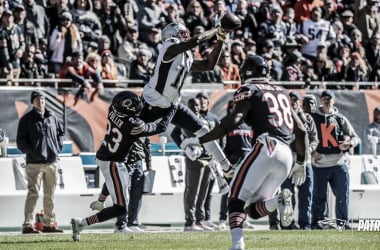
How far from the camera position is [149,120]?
509 inches

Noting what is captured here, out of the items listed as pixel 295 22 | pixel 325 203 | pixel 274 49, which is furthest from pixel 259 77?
pixel 295 22

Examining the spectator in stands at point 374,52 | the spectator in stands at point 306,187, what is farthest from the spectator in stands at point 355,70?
the spectator in stands at point 306,187

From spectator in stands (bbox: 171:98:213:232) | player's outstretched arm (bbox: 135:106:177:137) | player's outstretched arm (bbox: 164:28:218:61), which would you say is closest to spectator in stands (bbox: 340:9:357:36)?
spectator in stands (bbox: 171:98:213:232)

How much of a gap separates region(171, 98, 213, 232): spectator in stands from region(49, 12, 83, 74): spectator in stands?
4316mm

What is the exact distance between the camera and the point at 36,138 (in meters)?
15.1

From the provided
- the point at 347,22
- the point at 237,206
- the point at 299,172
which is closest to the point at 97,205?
the point at 299,172

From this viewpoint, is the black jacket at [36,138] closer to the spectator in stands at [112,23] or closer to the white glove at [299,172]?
the white glove at [299,172]

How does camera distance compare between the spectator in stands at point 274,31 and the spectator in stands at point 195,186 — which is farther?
the spectator in stands at point 274,31

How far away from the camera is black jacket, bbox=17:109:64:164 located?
1509 centimetres

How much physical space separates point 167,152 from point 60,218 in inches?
115

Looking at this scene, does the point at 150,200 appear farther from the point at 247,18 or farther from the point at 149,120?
the point at 247,18

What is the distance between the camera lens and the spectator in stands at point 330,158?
51.6ft

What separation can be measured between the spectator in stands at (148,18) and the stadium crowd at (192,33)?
20 mm

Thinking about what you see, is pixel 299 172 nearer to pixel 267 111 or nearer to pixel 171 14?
pixel 267 111
